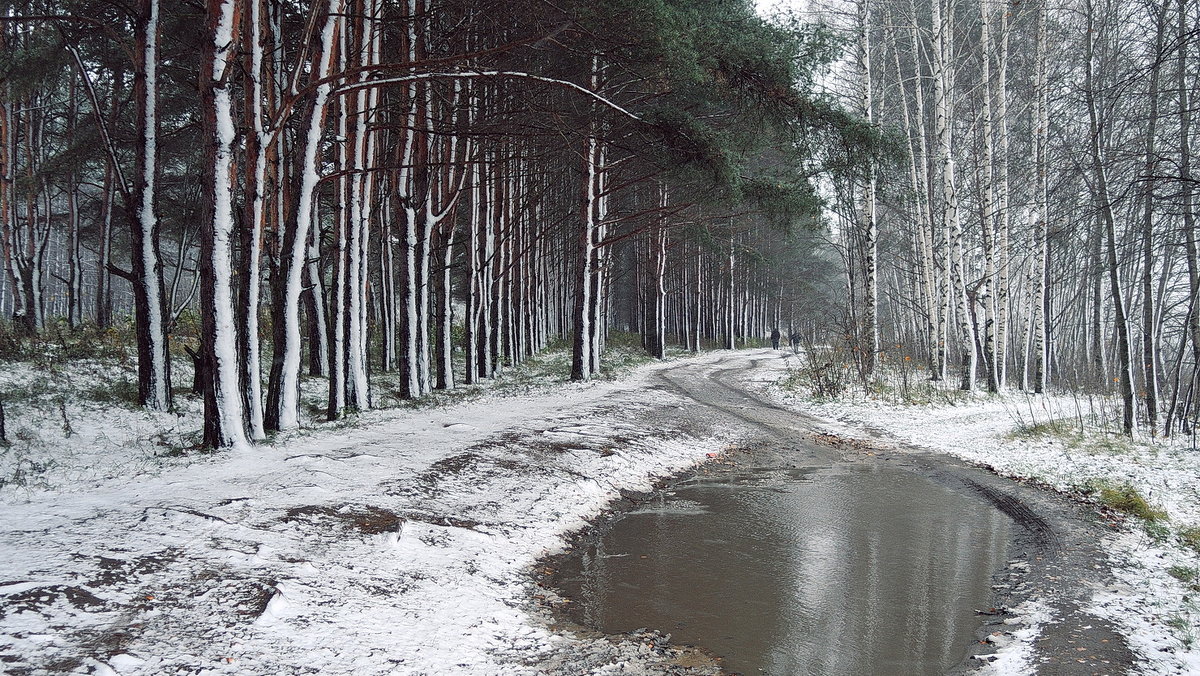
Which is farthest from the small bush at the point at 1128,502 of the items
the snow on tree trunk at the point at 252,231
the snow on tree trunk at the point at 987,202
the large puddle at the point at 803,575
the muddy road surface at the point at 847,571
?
the snow on tree trunk at the point at 987,202

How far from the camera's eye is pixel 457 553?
5191mm

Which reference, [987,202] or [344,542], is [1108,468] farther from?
[987,202]

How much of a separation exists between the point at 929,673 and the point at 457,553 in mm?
3253

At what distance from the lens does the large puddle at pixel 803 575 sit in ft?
13.7

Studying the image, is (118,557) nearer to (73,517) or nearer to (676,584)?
(73,517)

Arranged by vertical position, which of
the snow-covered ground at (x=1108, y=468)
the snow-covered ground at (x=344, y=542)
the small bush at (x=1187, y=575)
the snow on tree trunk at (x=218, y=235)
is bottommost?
the snow-covered ground at (x=1108, y=468)

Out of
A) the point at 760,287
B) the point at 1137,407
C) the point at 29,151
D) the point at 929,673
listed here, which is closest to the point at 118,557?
the point at 929,673

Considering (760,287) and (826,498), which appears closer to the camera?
(826,498)

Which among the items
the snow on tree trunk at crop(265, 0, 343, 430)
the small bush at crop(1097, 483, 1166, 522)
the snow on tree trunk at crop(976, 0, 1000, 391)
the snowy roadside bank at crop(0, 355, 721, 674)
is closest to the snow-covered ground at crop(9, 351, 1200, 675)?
the snowy roadside bank at crop(0, 355, 721, 674)

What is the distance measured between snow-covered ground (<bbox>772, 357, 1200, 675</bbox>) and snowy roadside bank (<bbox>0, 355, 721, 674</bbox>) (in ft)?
10.6

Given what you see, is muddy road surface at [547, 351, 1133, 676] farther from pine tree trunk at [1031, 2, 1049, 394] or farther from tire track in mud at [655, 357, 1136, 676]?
pine tree trunk at [1031, 2, 1049, 394]

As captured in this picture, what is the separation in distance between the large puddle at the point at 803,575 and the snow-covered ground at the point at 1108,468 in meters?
0.70

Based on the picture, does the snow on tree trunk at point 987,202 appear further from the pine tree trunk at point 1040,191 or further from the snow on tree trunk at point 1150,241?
the snow on tree trunk at point 1150,241

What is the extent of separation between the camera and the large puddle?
13.7ft
